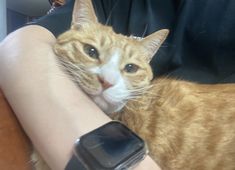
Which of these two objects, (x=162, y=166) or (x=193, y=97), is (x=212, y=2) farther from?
(x=162, y=166)

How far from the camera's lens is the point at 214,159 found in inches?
36.1

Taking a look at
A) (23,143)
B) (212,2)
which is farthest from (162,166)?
(212,2)

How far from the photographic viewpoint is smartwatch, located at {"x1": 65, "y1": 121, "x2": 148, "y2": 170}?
67 cm

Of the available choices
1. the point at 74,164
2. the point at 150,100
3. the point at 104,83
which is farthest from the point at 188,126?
the point at 74,164

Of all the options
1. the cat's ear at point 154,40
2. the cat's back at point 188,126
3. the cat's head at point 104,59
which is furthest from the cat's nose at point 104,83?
the cat's ear at point 154,40

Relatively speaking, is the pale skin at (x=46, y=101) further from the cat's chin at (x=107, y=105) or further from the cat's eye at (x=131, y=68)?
the cat's eye at (x=131, y=68)

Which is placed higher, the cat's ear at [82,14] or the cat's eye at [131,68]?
the cat's ear at [82,14]

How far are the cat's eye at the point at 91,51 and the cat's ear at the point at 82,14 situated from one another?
Answer: 3.4 inches

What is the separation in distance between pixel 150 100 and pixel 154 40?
0.57 ft

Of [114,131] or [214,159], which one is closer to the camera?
[114,131]

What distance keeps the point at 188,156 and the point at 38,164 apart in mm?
363

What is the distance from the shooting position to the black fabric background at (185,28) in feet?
3.73

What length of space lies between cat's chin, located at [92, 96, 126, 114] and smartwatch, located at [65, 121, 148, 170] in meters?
0.14

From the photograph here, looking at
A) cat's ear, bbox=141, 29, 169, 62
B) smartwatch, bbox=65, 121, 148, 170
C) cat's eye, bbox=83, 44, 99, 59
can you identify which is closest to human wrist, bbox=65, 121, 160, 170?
smartwatch, bbox=65, 121, 148, 170
